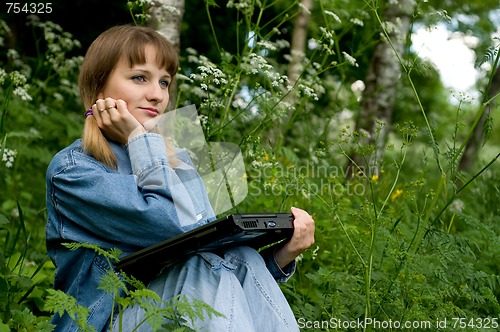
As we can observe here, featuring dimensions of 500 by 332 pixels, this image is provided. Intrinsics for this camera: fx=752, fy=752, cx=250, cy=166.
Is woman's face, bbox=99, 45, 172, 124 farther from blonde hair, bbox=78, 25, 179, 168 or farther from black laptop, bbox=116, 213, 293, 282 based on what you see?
black laptop, bbox=116, 213, 293, 282

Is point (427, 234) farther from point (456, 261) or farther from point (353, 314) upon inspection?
point (353, 314)

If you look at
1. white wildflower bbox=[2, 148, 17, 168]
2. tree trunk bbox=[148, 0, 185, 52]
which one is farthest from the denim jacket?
tree trunk bbox=[148, 0, 185, 52]

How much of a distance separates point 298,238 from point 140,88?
2.49 ft

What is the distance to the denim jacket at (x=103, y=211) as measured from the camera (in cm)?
223

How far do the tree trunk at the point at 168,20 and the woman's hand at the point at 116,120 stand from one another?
52.7 inches

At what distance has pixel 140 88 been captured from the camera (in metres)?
2.62

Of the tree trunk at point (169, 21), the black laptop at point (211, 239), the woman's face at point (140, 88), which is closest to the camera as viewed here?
the black laptop at point (211, 239)

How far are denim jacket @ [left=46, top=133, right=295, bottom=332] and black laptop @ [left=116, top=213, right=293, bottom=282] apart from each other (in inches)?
3.4

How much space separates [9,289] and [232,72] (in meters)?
1.41

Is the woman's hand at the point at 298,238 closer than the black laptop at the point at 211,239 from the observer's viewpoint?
No

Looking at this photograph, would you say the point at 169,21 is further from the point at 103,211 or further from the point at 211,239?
the point at 211,239

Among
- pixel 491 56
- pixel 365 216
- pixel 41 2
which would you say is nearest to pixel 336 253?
pixel 365 216

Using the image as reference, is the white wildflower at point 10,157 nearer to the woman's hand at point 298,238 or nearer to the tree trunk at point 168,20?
the tree trunk at point 168,20

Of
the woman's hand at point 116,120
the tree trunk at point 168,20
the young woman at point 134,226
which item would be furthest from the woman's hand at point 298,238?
the tree trunk at point 168,20
